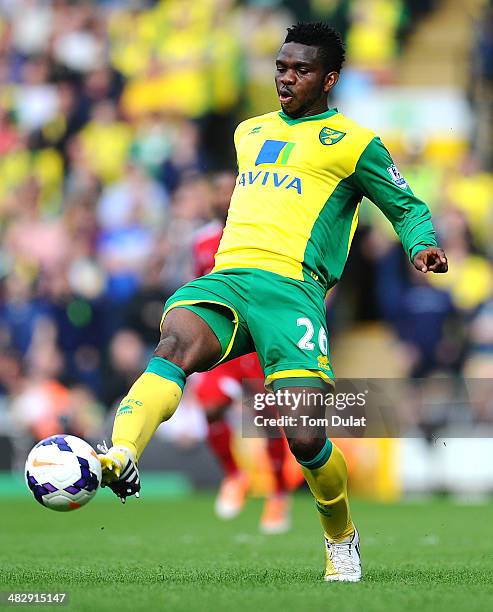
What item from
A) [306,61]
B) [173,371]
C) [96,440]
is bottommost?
[96,440]

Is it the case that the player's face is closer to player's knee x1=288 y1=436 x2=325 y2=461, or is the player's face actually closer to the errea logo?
the errea logo

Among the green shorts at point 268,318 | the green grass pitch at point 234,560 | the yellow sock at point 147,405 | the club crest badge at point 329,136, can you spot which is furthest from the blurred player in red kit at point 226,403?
the yellow sock at point 147,405

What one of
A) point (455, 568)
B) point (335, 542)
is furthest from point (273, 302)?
point (455, 568)

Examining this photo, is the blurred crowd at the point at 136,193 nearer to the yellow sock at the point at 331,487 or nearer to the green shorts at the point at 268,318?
the yellow sock at the point at 331,487

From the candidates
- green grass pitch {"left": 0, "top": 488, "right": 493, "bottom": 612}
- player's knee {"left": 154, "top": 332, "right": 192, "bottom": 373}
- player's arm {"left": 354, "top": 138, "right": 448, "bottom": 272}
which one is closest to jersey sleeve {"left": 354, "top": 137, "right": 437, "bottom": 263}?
player's arm {"left": 354, "top": 138, "right": 448, "bottom": 272}

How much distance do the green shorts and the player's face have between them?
2.60 feet

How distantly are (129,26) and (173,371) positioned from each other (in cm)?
1242

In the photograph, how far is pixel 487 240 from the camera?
14.0 m

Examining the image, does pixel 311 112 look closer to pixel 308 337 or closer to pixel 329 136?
pixel 329 136

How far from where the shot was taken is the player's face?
217 inches

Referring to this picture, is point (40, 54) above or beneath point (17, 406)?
above

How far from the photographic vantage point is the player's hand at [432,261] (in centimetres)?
513

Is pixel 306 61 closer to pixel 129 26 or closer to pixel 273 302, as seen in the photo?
pixel 273 302

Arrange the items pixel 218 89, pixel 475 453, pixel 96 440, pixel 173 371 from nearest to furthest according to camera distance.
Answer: pixel 173 371
pixel 475 453
pixel 96 440
pixel 218 89
